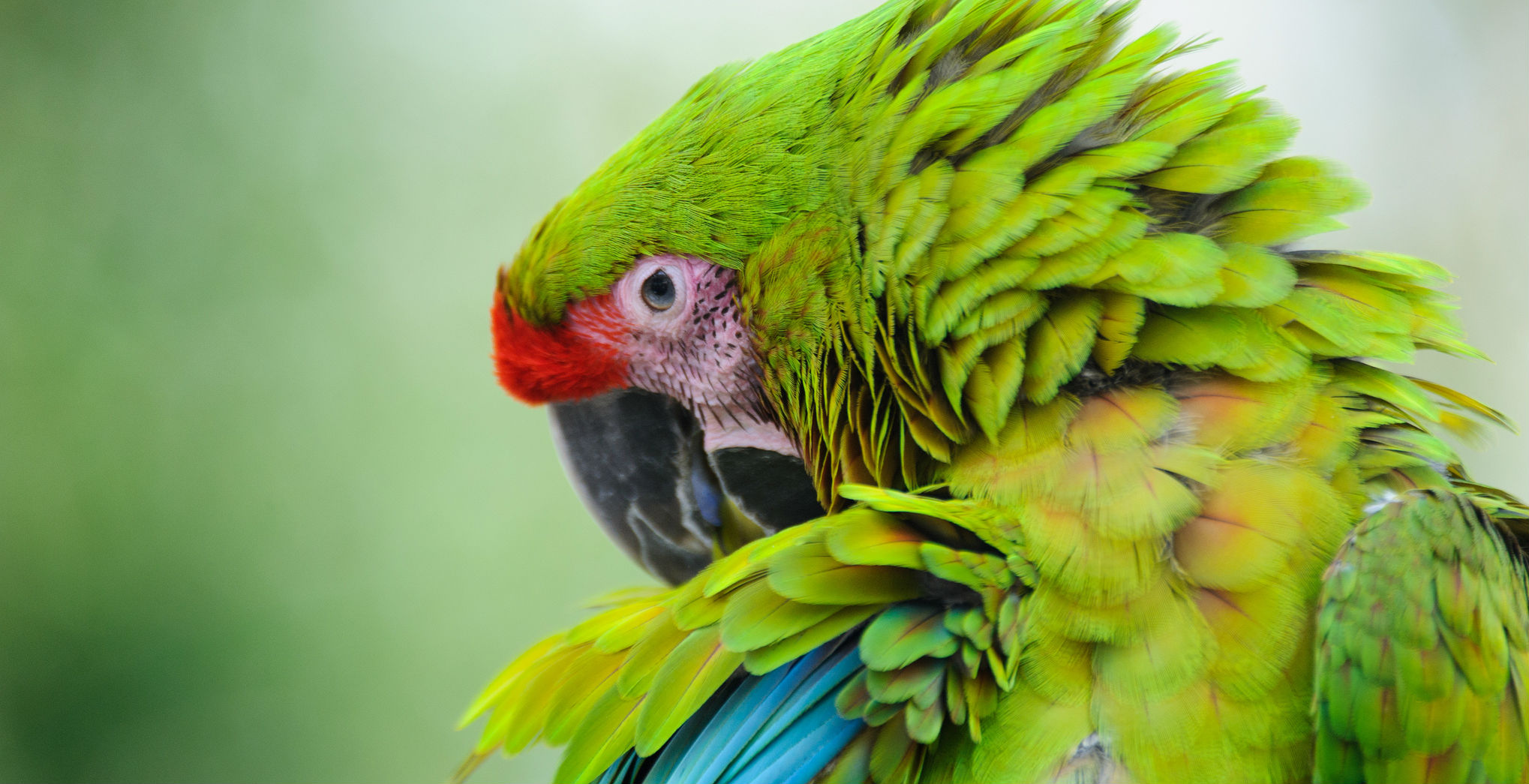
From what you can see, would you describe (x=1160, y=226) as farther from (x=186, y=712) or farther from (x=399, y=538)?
(x=186, y=712)

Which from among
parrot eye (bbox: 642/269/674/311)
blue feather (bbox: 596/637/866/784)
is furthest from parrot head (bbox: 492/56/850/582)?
blue feather (bbox: 596/637/866/784)

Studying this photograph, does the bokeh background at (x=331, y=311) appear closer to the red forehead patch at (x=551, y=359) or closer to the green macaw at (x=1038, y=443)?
the red forehead patch at (x=551, y=359)

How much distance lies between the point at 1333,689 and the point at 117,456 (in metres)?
1.50

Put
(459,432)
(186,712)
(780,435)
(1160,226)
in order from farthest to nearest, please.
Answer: (459,432)
(186,712)
(780,435)
(1160,226)

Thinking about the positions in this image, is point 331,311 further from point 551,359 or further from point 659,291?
point 659,291

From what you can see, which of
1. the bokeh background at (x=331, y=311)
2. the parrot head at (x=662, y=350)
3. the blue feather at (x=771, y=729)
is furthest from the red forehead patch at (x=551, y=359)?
the bokeh background at (x=331, y=311)

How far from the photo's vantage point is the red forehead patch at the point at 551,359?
0.86 metres

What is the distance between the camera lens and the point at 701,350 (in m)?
0.84

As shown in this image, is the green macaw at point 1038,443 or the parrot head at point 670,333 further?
the parrot head at point 670,333

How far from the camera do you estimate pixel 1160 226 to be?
64 cm

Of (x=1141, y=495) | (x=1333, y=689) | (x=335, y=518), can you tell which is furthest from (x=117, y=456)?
(x=1333, y=689)

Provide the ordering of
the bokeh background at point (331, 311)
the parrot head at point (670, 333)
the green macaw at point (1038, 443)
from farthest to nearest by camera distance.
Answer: the bokeh background at point (331, 311)
the parrot head at point (670, 333)
the green macaw at point (1038, 443)

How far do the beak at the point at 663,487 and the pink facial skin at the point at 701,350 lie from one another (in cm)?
3

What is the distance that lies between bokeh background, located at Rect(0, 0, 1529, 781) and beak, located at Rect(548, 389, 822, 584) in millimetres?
724
